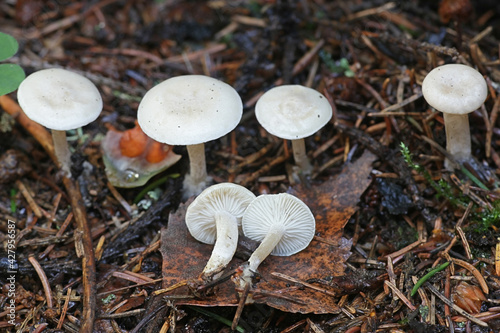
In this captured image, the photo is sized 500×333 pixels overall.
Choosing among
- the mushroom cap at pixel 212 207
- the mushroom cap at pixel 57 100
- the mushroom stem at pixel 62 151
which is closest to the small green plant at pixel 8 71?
the mushroom cap at pixel 57 100

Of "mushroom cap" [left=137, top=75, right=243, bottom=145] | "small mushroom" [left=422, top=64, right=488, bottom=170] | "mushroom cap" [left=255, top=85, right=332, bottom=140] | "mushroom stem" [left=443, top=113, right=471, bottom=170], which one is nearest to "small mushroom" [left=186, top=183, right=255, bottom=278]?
"mushroom cap" [left=137, top=75, right=243, bottom=145]

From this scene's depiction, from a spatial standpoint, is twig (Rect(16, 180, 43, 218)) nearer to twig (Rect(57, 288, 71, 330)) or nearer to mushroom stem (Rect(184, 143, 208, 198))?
twig (Rect(57, 288, 71, 330))

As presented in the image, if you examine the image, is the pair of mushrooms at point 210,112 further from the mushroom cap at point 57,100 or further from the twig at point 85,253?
the twig at point 85,253

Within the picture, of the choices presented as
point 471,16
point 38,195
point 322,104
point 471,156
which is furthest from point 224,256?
point 471,16

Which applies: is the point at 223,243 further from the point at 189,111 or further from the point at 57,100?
the point at 57,100

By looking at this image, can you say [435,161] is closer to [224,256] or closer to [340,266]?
[340,266]

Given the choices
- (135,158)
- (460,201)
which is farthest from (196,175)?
(460,201)
